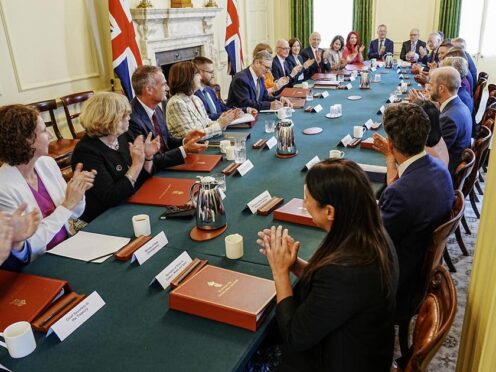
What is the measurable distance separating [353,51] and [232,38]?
237 centimetres

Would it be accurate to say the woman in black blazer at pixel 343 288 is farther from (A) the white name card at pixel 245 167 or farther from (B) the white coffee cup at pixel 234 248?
(A) the white name card at pixel 245 167

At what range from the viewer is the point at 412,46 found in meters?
7.96

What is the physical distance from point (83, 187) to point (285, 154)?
130 cm

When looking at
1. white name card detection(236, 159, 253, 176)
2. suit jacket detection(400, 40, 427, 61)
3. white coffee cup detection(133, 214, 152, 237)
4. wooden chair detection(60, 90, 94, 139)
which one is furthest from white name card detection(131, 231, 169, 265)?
suit jacket detection(400, 40, 427, 61)

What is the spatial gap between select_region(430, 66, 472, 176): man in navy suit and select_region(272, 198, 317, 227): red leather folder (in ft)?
4.90

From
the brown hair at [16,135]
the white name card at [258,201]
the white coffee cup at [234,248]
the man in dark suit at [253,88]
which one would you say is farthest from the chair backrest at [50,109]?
the white coffee cup at [234,248]

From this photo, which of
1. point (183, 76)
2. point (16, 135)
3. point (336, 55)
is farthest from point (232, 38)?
point (16, 135)

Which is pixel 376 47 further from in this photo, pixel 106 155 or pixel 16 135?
pixel 16 135

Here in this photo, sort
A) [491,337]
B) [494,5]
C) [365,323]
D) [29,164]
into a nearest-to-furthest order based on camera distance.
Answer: [491,337] < [365,323] < [29,164] < [494,5]

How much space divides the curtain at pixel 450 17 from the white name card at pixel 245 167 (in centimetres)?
725

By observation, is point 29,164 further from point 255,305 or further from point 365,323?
point 365,323

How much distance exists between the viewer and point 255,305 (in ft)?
4.24

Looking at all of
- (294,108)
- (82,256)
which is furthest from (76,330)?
(294,108)

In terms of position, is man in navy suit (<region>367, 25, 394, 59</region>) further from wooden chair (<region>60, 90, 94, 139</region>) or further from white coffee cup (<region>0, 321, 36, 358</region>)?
white coffee cup (<region>0, 321, 36, 358</region>)
